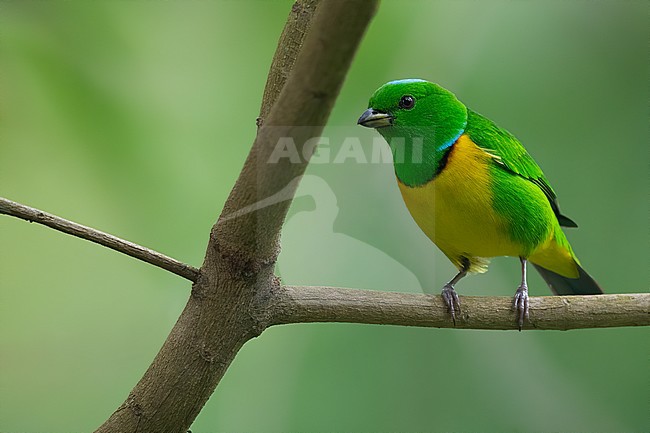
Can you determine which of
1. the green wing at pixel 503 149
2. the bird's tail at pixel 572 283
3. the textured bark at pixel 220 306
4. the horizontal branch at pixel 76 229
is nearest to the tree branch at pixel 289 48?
the textured bark at pixel 220 306

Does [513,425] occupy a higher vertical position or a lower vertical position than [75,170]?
lower

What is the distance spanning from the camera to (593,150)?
6.06 ft

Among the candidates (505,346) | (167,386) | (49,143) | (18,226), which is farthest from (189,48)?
(505,346)

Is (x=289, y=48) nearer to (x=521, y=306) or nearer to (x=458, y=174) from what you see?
(x=458, y=174)

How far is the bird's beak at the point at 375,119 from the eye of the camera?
1278 millimetres

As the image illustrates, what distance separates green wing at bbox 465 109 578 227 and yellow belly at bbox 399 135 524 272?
3cm

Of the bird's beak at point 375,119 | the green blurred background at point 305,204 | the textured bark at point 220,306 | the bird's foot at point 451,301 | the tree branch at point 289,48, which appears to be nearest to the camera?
the textured bark at point 220,306

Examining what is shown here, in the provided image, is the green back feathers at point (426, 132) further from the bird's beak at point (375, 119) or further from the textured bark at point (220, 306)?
the textured bark at point (220, 306)

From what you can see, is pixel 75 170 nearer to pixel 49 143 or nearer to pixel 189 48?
pixel 49 143

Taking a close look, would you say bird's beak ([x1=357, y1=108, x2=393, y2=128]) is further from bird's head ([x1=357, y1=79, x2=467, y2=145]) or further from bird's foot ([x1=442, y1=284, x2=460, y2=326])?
bird's foot ([x1=442, y1=284, x2=460, y2=326])

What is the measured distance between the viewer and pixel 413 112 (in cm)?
132

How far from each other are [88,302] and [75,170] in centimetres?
33

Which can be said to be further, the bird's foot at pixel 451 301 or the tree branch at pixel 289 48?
the bird's foot at pixel 451 301

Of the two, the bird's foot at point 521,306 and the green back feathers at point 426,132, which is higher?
the green back feathers at point 426,132
